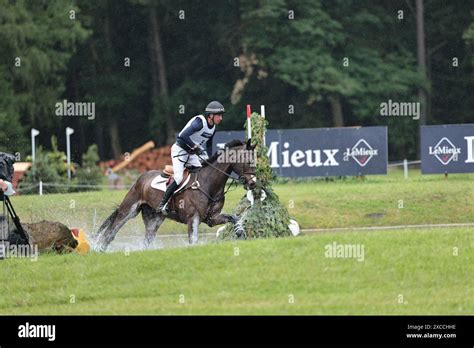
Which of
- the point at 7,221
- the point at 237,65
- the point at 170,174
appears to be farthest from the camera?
the point at 237,65

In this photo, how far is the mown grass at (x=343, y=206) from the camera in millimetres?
31250

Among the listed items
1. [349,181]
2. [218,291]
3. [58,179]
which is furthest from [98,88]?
[218,291]

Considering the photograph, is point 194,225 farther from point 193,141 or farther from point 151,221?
point 151,221

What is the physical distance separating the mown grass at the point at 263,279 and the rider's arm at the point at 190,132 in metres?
2.89

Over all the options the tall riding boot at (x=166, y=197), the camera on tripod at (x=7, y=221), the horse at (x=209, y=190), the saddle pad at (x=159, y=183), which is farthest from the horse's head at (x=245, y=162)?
the camera on tripod at (x=7, y=221)

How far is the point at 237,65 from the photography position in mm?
56469

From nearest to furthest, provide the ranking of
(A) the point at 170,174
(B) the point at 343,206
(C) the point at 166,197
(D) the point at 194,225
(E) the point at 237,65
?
(D) the point at 194,225 < (C) the point at 166,197 < (A) the point at 170,174 < (B) the point at 343,206 < (E) the point at 237,65

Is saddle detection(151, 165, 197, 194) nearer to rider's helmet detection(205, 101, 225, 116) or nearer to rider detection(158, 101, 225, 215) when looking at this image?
rider detection(158, 101, 225, 215)

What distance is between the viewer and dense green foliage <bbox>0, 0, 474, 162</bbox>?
56.4 metres

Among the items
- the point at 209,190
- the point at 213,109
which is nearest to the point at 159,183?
the point at 209,190

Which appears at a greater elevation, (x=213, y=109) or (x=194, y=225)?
(x=213, y=109)

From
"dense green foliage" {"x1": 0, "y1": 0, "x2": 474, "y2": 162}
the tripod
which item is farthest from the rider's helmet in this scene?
"dense green foliage" {"x1": 0, "y1": 0, "x2": 474, "y2": 162}

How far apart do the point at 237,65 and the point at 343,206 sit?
82.1 ft

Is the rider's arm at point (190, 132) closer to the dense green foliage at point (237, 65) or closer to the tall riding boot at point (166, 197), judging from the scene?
the tall riding boot at point (166, 197)
